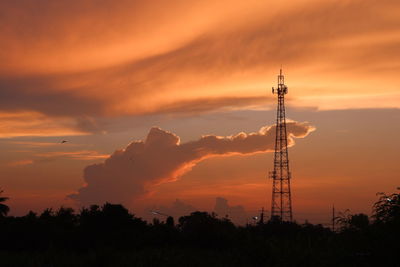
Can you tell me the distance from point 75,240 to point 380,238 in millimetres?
55769

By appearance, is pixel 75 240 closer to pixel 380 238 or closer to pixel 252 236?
pixel 252 236

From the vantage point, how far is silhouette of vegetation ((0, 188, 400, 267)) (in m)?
30.6

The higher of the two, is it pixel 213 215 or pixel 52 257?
pixel 213 215

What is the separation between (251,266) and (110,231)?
37.0m

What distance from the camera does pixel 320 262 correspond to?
4084cm

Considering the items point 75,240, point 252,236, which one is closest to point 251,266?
point 252,236

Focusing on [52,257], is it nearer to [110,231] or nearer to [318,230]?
[110,231]

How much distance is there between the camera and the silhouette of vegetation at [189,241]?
100 feet

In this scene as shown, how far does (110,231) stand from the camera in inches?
3216

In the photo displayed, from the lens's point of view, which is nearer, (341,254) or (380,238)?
(380,238)

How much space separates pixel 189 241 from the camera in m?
79.9

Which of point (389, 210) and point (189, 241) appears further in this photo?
point (189, 241)

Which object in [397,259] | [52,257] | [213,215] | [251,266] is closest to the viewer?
[397,259]

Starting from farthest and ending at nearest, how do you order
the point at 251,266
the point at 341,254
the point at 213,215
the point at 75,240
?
the point at 213,215 < the point at 75,240 < the point at 251,266 < the point at 341,254
